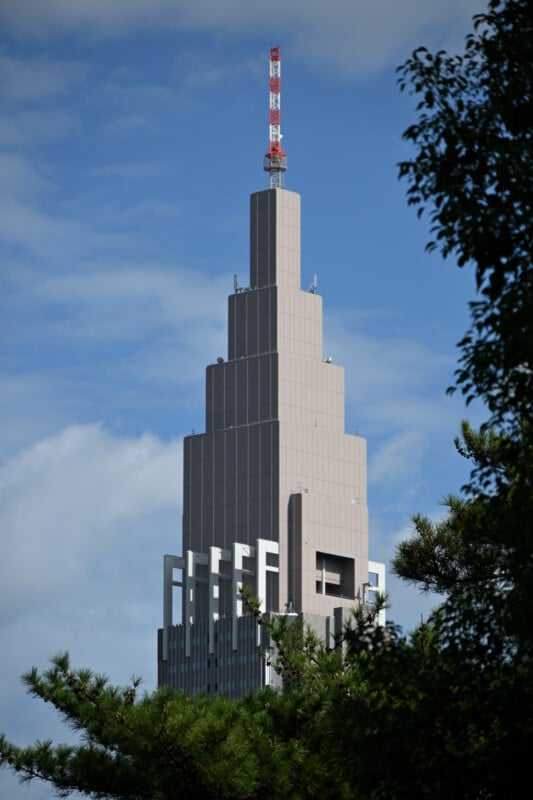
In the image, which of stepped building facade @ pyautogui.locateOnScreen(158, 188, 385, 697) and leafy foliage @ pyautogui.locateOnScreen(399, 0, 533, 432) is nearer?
leafy foliage @ pyautogui.locateOnScreen(399, 0, 533, 432)

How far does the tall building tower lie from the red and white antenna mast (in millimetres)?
134

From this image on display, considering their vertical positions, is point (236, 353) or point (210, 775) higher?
point (236, 353)

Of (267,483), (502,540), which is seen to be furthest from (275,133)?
(502,540)

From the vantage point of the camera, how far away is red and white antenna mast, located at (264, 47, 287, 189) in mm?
165000

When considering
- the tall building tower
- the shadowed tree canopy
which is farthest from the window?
the shadowed tree canopy

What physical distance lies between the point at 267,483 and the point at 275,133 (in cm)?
3321

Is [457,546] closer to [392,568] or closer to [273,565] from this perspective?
[392,568]

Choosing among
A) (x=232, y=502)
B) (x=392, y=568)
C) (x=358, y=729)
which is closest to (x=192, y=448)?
(x=232, y=502)

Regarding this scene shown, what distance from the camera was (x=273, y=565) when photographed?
552ft

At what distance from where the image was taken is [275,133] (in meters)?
169

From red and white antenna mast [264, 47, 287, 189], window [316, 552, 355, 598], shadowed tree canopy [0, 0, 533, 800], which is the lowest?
shadowed tree canopy [0, 0, 533, 800]

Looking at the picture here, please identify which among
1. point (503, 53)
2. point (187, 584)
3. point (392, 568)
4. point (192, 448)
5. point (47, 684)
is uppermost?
point (192, 448)

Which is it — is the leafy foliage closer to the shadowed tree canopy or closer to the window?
the shadowed tree canopy

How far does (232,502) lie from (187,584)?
9.04 m
